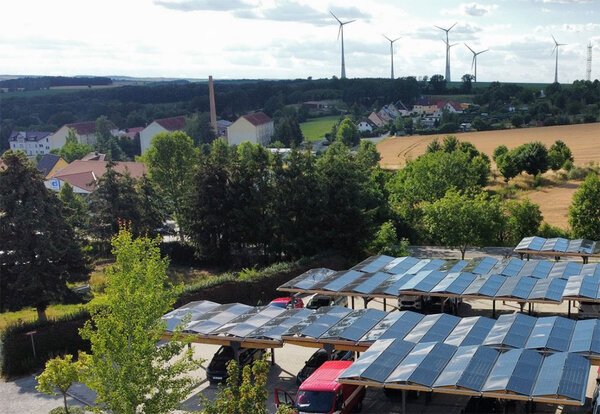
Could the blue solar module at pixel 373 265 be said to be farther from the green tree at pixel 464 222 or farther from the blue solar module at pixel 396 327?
the green tree at pixel 464 222

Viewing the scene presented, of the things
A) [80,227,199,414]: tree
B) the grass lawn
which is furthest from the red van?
the grass lawn

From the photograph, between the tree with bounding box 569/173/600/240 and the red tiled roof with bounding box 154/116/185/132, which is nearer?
the tree with bounding box 569/173/600/240

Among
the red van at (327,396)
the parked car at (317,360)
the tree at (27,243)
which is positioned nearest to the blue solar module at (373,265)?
the parked car at (317,360)

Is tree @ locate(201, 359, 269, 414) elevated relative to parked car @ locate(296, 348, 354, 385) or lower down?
elevated

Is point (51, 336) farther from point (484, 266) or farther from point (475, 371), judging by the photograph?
point (484, 266)

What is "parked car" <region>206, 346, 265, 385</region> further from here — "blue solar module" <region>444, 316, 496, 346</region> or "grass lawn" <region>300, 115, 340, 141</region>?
"grass lawn" <region>300, 115, 340, 141</region>
